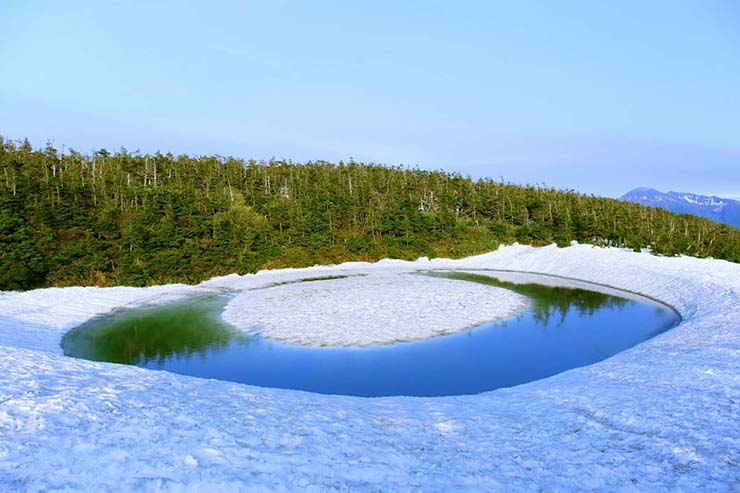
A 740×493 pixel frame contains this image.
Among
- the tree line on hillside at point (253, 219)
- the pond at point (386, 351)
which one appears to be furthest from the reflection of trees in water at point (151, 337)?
the tree line on hillside at point (253, 219)

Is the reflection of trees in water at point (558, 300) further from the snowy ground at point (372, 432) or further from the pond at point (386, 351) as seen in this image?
the snowy ground at point (372, 432)

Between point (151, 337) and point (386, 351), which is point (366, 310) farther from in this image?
point (151, 337)

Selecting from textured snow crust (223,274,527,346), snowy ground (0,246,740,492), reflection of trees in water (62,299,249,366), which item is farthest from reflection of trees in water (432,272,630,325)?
reflection of trees in water (62,299,249,366)

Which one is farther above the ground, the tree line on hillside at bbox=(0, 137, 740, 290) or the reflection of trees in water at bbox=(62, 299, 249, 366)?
the tree line on hillside at bbox=(0, 137, 740, 290)

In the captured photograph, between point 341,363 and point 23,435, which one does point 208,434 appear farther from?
point 341,363

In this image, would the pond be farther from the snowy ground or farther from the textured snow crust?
the snowy ground

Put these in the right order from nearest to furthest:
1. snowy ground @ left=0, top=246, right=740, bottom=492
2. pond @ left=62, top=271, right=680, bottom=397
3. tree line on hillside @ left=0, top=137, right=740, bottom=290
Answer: snowy ground @ left=0, top=246, right=740, bottom=492 < pond @ left=62, top=271, right=680, bottom=397 < tree line on hillside @ left=0, top=137, right=740, bottom=290

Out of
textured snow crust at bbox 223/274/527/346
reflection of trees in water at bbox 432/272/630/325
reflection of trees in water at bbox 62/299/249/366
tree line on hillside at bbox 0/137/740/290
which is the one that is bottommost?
reflection of trees in water at bbox 62/299/249/366
